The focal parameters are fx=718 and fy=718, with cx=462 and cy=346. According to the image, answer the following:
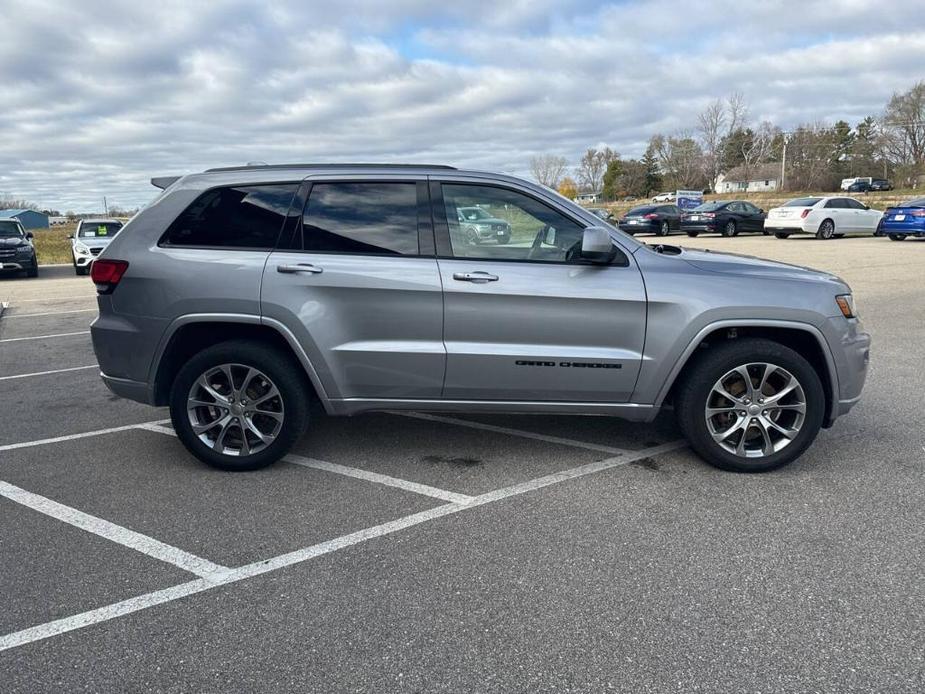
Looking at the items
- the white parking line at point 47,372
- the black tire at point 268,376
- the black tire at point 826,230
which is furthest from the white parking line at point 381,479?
the black tire at point 826,230

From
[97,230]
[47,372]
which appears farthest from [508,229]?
[97,230]

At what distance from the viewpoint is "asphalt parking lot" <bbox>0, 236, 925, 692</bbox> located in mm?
2600

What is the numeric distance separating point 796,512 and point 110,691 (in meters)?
3.30

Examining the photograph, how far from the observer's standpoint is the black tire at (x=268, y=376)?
431cm

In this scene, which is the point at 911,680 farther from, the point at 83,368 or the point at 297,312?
the point at 83,368

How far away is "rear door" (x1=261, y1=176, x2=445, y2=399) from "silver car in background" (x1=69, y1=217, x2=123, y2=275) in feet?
55.2

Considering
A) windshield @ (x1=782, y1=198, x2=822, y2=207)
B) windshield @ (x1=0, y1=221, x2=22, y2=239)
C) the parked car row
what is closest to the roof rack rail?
the parked car row

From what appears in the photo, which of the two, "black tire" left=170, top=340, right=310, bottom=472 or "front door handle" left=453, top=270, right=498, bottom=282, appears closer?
"front door handle" left=453, top=270, right=498, bottom=282

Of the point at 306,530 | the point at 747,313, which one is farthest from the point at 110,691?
the point at 747,313

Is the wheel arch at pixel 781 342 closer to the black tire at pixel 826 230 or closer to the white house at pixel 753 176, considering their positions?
the black tire at pixel 826 230

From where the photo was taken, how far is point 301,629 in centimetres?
283

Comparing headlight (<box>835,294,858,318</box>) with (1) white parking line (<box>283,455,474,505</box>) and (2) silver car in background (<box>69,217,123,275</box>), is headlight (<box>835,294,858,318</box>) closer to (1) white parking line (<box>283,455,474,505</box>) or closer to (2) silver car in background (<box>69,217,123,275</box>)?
(1) white parking line (<box>283,455,474,505</box>)

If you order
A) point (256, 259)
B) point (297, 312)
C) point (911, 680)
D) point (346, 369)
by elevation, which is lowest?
point (911, 680)

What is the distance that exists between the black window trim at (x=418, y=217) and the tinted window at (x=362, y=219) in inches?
0.6
